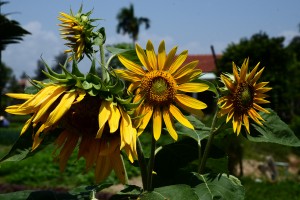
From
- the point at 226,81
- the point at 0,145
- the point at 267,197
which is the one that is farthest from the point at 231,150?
the point at 226,81

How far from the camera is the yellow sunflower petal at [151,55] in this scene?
0.85 meters

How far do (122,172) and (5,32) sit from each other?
10310 millimetres

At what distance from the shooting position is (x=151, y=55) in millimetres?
855

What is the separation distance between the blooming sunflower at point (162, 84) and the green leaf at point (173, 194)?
0.31 ft

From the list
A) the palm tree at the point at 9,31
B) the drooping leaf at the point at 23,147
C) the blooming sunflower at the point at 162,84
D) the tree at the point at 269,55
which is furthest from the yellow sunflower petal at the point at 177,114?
the tree at the point at 269,55

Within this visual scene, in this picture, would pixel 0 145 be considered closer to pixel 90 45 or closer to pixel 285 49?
pixel 285 49

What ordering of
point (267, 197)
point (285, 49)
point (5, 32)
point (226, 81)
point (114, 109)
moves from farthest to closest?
point (285, 49), point (5, 32), point (267, 197), point (226, 81), point (114, 109)

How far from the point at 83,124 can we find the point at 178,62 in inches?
7.9

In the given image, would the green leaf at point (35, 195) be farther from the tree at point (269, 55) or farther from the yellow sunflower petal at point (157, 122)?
the tree at point (269, 55)

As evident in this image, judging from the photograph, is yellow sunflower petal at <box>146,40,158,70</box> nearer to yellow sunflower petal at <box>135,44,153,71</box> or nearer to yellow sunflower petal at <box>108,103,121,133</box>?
yellow sunflower petal at <box>135,44,153,71</box>

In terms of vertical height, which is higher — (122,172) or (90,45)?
(90,45)

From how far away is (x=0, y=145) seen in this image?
35.0 ft

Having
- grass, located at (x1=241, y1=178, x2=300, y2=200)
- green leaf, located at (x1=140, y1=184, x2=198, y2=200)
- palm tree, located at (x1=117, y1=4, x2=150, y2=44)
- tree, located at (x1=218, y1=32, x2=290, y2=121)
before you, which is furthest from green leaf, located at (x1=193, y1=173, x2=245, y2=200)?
palm tree, located at (x1=117, y1=4, x2=150, y2=44)

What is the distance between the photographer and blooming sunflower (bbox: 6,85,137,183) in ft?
2.36
